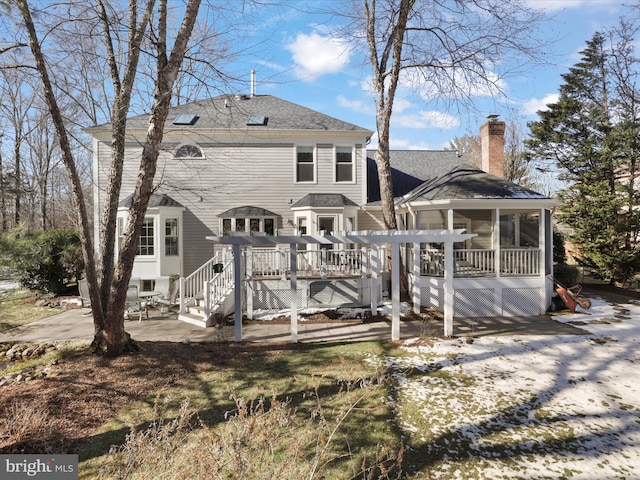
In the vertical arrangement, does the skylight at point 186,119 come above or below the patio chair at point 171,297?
above

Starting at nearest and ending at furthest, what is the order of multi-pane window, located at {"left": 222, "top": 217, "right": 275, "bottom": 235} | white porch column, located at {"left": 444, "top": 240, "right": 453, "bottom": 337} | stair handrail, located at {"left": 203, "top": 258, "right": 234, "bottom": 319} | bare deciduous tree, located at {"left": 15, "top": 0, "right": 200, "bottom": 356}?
bare deciduous tree, located at {"left": 15, "top": 0, "right": 200, "bottom": 356}, white porch column, located at {"left": 444, "top": 240, "right": 453, "bottom": 337}, stair handrail, located at {"left": 203, "top": 258, "right": 234, "bottom": 319}, multi-pane window, located at {"left": 222, "top": 217, "right": 275, "bottom": 235}

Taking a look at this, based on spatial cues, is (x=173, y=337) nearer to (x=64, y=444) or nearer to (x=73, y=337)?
(x=73, y=337)

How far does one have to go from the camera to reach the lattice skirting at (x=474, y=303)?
31.0ft

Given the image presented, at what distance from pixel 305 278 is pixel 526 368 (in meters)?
5.78

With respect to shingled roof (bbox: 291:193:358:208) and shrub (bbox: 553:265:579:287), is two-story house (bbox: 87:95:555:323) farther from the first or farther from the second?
shrub (bbox: 553:265:579:287)

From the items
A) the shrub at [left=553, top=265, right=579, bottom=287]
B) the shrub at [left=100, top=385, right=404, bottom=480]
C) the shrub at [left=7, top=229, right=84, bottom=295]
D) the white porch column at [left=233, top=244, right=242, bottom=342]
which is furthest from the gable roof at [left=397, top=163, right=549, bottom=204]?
the shrub at [left=7, top=229, right=84, bottom=295]

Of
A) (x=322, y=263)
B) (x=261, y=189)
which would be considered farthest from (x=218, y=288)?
(x=261, y=189)

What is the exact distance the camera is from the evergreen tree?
43.5ft

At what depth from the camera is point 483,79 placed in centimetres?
1027

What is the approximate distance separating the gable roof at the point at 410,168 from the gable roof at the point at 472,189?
3.55 m

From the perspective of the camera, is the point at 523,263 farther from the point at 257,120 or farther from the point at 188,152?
the point at 188,152

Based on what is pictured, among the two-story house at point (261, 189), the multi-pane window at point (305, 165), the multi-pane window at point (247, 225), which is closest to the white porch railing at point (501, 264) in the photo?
the two-story house at point (261, 189)

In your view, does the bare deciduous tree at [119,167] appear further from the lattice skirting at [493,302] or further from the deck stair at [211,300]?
the lattice skirting at [493,302]

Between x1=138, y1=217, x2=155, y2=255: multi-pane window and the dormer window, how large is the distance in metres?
2.87
